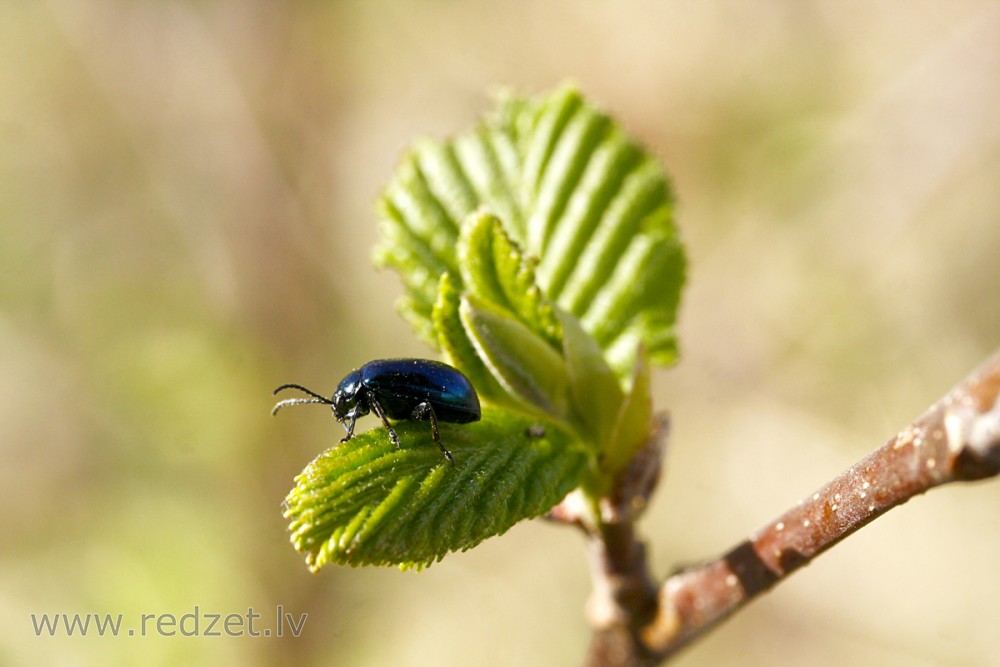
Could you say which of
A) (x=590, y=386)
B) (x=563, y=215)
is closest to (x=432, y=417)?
(x=590, y=386)

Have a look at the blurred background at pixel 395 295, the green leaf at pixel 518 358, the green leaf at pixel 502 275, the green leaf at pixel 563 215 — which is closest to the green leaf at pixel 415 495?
the green leaf at pixel 518 358

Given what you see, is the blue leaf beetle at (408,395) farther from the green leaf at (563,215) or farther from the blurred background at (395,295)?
the blurred background at (395,295)

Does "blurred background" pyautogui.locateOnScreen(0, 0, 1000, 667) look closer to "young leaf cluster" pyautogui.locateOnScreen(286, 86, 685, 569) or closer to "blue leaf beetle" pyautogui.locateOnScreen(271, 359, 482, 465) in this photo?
"blue leaf beetle" pyautogui.locateOnScreen(271, 359, 482, 465)

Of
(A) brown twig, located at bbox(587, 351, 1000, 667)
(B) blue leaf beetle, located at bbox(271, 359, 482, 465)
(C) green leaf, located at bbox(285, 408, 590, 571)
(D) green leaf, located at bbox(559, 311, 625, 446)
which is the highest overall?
(B) blue leaf beetle, located at bbox(271, 359, 482, 465)

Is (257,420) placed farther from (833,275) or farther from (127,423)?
(833,275)

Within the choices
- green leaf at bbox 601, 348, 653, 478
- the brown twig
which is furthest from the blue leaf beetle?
the brown twig
